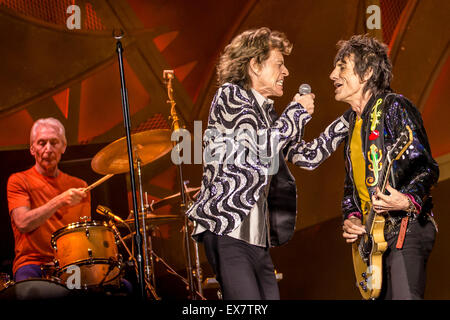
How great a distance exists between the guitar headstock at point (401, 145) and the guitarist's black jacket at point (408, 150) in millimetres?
18

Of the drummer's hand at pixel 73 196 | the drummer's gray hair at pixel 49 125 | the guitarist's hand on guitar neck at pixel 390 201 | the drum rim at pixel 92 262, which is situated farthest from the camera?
the drummer's gray hair at pixel 49 125

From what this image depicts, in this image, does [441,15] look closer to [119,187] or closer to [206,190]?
[119,187]

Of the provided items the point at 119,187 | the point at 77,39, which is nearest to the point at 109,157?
the point at 119,187

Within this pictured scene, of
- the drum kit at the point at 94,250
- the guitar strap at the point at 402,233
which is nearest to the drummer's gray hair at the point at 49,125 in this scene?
the drum kit at the point at 94,250

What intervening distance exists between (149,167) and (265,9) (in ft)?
6.12

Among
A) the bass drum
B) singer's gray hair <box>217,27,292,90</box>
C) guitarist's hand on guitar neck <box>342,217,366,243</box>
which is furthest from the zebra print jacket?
the bass drum

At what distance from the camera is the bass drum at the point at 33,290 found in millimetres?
3305

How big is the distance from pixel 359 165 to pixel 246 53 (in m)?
0.83

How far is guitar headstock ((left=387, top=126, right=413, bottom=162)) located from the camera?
2730 mm

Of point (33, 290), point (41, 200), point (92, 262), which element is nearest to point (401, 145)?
point (33, 290)

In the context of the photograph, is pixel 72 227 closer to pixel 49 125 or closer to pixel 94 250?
pixel 94 250

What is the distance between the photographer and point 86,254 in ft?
13.4

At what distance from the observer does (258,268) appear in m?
2.58

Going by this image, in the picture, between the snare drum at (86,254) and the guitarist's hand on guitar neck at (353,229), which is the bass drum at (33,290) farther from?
the guitarist's hand on guitar neck at (353,229)
